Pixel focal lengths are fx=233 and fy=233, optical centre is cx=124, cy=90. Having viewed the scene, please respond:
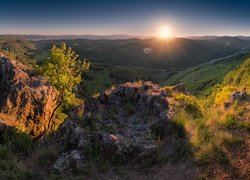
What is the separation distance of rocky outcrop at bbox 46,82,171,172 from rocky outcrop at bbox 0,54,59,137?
3527mm

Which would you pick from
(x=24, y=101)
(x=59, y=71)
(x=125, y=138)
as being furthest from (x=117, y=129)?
(x=59, y=71)

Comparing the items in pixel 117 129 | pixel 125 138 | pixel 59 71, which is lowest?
pixel 117 129

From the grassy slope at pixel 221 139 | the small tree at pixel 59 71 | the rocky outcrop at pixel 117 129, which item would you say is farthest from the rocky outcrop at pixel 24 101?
the small tree at pixel 59 71

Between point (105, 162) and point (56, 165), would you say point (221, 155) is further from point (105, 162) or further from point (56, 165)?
point (56, 165)

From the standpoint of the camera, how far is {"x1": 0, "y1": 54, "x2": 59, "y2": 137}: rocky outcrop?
14.5 meters

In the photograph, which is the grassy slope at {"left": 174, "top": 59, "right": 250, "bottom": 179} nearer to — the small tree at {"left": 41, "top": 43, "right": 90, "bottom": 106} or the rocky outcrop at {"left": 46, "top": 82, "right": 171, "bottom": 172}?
the rocky outcrop at {"left": 46, "top": 82, "right": 171, "bottom": 172}

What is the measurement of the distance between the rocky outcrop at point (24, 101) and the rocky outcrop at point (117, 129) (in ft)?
11.6

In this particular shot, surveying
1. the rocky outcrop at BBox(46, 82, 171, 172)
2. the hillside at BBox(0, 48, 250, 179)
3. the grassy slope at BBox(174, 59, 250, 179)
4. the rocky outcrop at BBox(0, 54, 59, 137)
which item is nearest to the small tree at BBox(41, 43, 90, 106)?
the rocky outcrop at BBox(0, 54, 59, 137)

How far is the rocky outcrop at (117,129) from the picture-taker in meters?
10.1

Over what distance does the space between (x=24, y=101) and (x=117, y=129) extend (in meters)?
6.82

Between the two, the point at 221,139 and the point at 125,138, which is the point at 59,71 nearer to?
the point at 125,138

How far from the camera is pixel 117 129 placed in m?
12.9

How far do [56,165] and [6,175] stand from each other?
6.04 feet

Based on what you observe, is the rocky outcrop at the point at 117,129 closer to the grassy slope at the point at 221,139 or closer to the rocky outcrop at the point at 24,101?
the grassy slope at the point at 221,139
